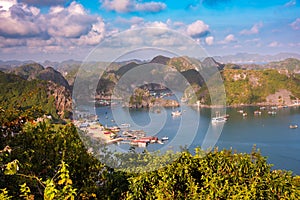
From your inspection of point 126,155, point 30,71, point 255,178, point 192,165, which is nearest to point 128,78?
point 126,155

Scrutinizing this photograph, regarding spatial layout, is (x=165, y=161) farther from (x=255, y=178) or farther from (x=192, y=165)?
(x=255, y=178)

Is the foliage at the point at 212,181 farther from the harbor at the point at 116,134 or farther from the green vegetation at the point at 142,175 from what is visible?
the harbor at the point at 116,134

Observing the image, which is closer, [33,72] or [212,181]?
[212,181]

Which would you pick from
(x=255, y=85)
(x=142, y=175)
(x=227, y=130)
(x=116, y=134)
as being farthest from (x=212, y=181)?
(x=255, y=85)

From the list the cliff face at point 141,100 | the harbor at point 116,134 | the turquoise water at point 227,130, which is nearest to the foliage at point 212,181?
the turquoise water at point 227,130

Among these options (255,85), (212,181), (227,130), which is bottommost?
(227,130)

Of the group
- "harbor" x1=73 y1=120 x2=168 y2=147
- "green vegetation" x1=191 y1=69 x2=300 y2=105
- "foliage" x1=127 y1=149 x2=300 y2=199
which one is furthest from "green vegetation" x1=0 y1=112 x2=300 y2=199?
"green vegetation" x1=191 y1=69 x2=300 y2=105

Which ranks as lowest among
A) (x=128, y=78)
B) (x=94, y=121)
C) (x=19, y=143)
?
(x=19, y=143)

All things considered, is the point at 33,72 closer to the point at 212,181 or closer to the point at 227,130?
the point at 227,130
